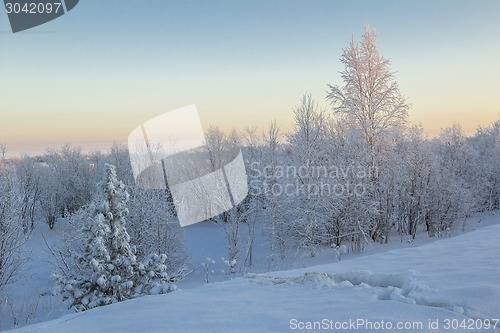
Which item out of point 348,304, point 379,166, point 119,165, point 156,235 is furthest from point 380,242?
point 119,165

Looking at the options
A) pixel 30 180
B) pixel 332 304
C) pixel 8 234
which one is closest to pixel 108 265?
pixel 8 234

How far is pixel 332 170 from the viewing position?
74.8ft

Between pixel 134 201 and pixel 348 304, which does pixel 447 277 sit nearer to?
pixel 348 304

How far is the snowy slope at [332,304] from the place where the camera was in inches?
144

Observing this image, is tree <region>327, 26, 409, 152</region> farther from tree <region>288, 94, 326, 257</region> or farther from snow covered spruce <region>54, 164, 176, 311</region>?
snow covered spruce <region>54, 164, 176, 311</region>

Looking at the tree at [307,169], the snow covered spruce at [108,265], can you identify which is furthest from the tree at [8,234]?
Result: the tree at [307,169]

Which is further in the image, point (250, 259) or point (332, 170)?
point (250, 259)

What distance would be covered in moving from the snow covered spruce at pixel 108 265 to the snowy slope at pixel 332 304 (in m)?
9.69

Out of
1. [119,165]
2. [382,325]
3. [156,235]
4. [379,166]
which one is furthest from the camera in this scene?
[119,165]

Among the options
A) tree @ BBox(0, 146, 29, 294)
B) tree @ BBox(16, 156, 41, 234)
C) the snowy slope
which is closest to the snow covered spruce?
tree @ BBox(0, 146, 29, 294)

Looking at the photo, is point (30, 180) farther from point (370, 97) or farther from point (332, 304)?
point (332, 304)

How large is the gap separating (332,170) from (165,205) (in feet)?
40.9

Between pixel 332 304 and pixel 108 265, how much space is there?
40.9ft

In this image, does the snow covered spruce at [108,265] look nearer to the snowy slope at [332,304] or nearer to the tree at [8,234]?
the tree at [8,234]
